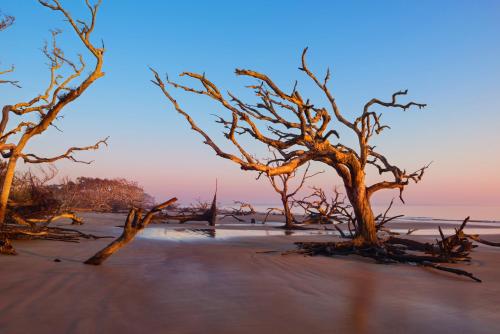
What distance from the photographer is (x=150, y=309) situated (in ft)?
11.7

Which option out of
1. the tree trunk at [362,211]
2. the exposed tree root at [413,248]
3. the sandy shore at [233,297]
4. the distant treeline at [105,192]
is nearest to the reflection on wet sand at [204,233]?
the exposed tree root at [413,248]

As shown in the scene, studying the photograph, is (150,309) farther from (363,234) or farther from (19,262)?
(363,234)

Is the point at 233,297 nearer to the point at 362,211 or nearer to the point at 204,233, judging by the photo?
the point at 362,211

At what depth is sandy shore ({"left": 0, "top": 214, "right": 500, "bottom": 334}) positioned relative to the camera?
3.21m

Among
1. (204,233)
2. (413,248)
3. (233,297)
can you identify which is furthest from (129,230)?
(204,233)

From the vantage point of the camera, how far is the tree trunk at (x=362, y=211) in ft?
27.3

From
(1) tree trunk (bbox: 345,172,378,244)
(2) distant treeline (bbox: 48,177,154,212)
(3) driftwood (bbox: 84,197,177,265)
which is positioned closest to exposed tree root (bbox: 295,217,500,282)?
(1) tree trunk (bbox: 345,172,378,244)

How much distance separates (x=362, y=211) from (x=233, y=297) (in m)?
4.97

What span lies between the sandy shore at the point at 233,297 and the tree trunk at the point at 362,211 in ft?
4.38

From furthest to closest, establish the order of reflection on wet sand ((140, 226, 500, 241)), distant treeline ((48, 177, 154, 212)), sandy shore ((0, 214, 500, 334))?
1. distant treeline ((48, 177, 154, 212))
2. reflection on wet sand ((140, 226, 500, 241))
3. sandy shore ((0, 214, 500, 334))

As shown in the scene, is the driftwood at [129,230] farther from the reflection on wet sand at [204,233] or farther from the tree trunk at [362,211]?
the reflection on wet sand at [204,233]

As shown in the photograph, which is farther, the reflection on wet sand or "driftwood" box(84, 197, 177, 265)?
the reflection on wet sand

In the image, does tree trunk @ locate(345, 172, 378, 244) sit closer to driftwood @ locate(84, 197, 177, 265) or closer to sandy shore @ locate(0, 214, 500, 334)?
sandy shore @ locate(0, 214, 500, 334)

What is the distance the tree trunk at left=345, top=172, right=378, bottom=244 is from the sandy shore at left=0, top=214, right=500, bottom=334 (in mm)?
1335
